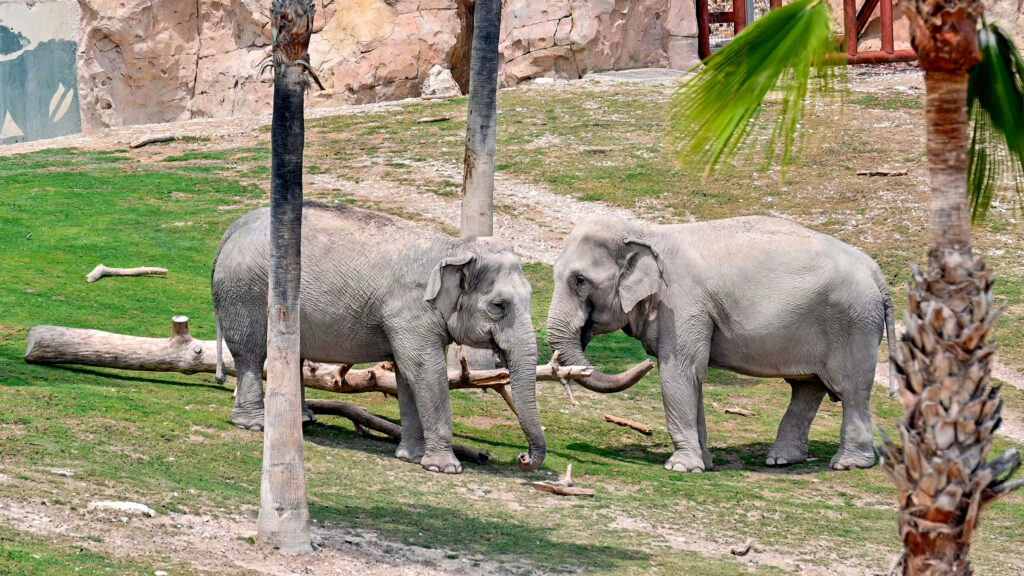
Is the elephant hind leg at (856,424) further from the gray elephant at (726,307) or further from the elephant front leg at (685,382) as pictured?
the elephant front leg at (685,382)

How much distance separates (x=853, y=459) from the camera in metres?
14.1

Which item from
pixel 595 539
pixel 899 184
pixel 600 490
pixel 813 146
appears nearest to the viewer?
pixel 595 539

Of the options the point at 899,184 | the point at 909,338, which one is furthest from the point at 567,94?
the point at 909,338

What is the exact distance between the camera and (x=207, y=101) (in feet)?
128

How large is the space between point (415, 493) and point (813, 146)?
2036 cm

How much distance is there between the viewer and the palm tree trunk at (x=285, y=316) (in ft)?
30.5

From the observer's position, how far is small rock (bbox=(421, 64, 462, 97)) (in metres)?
36.9

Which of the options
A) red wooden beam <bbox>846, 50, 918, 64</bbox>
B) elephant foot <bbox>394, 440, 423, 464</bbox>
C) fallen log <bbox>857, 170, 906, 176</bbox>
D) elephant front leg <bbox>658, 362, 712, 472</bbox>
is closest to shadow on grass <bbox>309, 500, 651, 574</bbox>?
elephant foot <bbox>394, 440, 423, 464</bbox>

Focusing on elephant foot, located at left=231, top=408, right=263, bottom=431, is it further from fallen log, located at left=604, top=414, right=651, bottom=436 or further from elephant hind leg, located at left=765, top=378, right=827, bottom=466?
elephant hind leg, located at left=765, top=378, right=827, bottom=466

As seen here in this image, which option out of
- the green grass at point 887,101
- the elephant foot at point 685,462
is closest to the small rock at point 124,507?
the elephant foot at point 685,462

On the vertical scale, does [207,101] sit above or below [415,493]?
above

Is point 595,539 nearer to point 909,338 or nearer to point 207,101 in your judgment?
point 909,338

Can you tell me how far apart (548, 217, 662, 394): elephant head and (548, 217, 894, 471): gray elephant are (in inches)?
0.4

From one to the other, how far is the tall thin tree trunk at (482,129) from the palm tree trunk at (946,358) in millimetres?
9233
